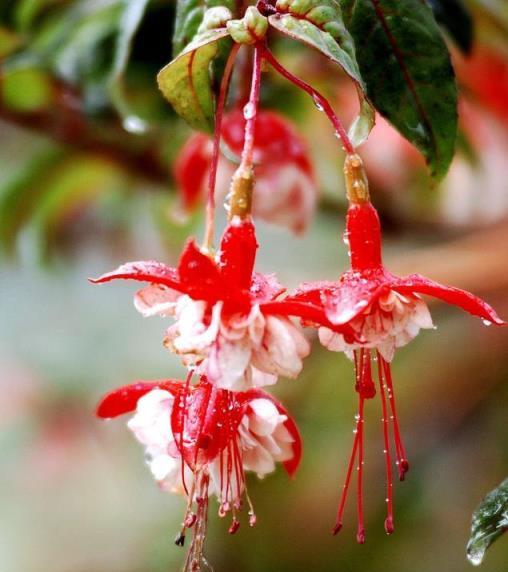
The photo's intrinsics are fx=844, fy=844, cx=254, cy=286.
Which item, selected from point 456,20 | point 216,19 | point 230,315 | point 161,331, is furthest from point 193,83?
point 161,331

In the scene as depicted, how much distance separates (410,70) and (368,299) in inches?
6.8

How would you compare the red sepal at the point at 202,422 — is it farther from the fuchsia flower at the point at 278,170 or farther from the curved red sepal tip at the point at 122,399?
the fuchsia flower at the point at 278,170

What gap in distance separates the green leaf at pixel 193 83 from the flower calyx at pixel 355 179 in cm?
10

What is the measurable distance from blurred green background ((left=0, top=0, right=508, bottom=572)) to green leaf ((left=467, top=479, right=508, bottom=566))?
1.39ft

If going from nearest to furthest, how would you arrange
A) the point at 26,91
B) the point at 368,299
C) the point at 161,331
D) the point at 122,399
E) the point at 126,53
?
the point at 368,299
the point at 122,399
the point at 126,53
the point at 26,91
the point at 161,331

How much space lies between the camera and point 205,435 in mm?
471

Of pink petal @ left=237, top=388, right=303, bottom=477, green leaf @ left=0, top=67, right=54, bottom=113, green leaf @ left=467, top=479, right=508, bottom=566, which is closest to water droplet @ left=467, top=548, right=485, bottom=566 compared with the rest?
green leaf @ left=467, top=479, right=508, bottom=566

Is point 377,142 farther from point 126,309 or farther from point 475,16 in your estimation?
point 126,309

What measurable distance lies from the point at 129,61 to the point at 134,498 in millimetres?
1132

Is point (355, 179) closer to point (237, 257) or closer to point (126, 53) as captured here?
point (237, 257)

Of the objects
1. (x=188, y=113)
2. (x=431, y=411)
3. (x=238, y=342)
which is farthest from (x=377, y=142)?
(x=238, y=342)

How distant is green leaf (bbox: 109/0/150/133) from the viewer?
2.07 ft

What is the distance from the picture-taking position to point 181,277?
417 millimetres

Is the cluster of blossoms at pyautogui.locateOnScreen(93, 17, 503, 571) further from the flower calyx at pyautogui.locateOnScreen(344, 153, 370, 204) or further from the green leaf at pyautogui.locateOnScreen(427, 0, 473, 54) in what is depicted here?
the green leaf at pyautogui.locateOnScreen(427, 0, 473, 54)
